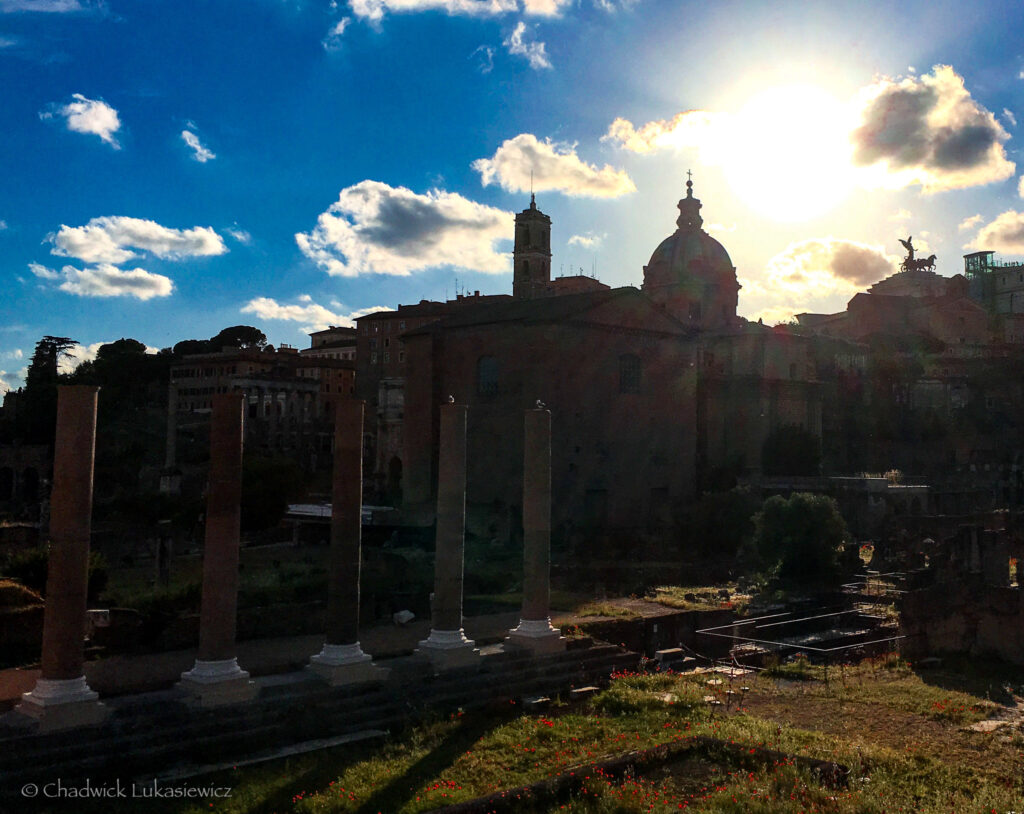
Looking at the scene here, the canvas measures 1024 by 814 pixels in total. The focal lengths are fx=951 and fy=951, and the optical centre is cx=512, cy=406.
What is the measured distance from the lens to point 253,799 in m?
7.36

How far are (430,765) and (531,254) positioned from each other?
5813cm

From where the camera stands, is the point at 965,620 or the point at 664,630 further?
the point at 664,630

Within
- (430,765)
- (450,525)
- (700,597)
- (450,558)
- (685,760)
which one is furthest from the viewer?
(700,597)

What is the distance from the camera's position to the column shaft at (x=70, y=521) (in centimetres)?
843

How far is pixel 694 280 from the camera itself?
43.1 metres

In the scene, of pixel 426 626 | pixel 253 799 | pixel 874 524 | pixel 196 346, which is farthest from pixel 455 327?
pixel 196 346

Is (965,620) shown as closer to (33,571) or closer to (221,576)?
(221,576)

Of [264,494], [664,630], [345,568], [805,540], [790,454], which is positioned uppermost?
[790,454]

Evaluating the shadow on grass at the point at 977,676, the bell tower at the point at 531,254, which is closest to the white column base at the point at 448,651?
the shadow on grass at the point at 977,676

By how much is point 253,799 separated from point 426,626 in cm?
706

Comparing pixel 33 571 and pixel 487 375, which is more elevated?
pixel 487 375

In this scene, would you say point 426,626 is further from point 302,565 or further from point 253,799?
point 302,565

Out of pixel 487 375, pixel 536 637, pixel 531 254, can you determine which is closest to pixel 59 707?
pixel 536 637

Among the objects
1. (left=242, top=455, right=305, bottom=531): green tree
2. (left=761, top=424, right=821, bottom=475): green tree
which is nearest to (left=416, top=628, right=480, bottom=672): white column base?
(left=242, top=455, right=305, bottom=531): green tree
